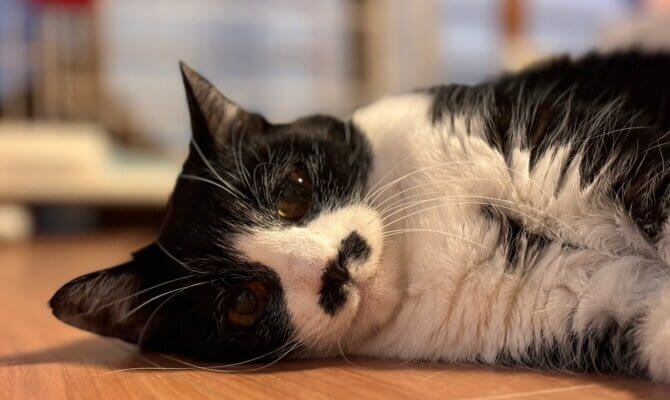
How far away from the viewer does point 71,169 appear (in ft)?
11.5

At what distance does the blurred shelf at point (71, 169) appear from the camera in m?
3.43

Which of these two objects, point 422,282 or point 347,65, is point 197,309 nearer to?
point 422,282

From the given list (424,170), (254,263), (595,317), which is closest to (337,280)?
(254,263)

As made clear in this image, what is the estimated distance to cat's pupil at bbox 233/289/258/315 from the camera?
1.01 meters

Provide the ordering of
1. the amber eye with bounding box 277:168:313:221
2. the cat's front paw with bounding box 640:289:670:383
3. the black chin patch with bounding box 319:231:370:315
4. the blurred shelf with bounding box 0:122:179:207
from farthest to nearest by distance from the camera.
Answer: the blurred shelf with bounding box 0:122:179:207 → the amber eye with bounding box 277:168:313:221 → the black chin patch with bounding box 319:231:370:315 → the cat's front paw with bounding box 640:289:670:383

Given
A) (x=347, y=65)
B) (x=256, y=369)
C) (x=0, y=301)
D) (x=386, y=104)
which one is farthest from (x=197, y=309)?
(x=347, y=65)

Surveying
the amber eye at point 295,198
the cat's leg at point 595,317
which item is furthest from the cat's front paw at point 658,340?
the amber eye at point 295,198

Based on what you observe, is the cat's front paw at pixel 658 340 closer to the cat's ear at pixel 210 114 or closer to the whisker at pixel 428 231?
the whisker at pixel 428 231

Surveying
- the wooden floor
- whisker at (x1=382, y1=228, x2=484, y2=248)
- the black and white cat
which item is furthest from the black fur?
the wooden floor

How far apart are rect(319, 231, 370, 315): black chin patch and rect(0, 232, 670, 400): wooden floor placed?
0.30ft

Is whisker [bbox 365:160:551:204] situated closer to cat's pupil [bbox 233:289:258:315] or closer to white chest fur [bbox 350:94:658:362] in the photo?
white chest fur [bbox 350:94:658:362]

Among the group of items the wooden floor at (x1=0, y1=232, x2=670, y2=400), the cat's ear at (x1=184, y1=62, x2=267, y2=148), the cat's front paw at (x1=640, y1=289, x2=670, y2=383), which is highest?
the cat's ear at (x1=184, y1=62, x2=267, y2=148)

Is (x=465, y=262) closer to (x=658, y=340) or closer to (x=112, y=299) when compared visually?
(x=658, y=340)

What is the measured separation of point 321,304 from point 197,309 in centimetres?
20
